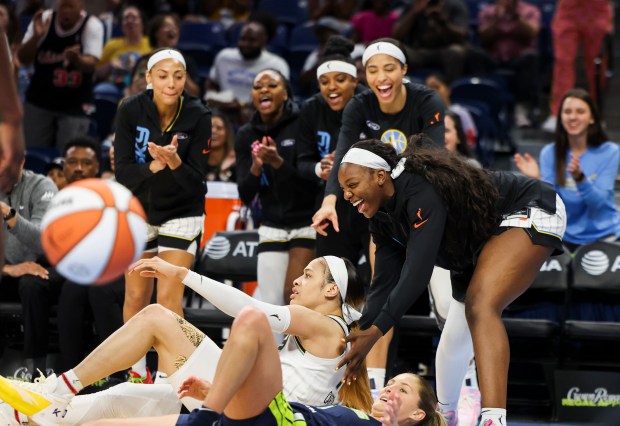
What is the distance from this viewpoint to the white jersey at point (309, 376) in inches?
213

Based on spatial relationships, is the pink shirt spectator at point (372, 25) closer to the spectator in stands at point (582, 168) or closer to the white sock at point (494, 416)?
the spectator in stands at point (582, 168)

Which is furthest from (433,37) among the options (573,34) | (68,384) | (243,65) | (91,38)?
(68,384)

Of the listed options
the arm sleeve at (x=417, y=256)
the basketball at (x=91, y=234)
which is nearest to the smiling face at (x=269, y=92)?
the arm sleeve at (x=417, y=256)

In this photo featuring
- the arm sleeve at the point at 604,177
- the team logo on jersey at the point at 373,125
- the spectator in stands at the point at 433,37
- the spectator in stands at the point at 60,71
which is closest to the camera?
the team logo on jersey at the point at 373,125

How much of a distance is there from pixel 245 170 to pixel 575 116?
2.27 m

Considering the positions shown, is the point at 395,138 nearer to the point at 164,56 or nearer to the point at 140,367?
the point at 164,56

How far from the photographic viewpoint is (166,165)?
6449 millimetres

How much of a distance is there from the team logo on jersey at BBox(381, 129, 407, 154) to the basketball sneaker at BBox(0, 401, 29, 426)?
8.28 ft

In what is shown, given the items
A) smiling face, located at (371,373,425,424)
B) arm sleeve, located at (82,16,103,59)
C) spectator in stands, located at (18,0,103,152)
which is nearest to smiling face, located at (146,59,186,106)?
smiling face, located at (371,373,425,424)

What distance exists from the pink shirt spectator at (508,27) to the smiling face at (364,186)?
6403 mm

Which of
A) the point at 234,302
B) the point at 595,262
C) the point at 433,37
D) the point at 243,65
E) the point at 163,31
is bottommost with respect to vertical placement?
the point at 234,302

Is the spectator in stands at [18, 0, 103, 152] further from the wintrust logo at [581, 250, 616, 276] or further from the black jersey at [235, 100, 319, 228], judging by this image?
the wintrust logo at [581, 250, 616, 276]

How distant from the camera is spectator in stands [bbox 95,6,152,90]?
10.8 meters

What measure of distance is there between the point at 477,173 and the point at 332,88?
1991 millimetres
